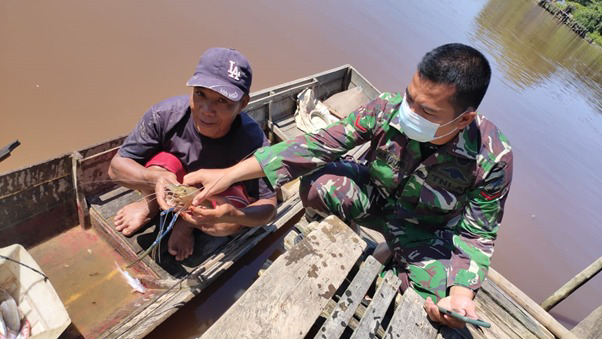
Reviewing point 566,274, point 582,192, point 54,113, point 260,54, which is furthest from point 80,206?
point 582,192

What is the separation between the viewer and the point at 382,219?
10.0 ft

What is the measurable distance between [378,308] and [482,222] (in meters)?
0.95

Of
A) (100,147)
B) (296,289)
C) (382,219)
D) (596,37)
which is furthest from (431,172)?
(596,37)

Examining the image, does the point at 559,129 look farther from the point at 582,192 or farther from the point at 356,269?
Result: the point at 356,269

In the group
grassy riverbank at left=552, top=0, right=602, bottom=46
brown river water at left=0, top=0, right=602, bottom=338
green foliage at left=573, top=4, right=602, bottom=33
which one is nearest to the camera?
brown river water at left=0, top=0, right=602, bottom=338

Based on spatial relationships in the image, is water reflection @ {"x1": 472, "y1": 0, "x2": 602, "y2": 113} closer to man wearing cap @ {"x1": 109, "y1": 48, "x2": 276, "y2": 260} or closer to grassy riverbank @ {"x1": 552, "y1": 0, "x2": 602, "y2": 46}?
grassy riverbank @ {"x1": 552, "y1": 0, "x2": 602, "y2": 46}

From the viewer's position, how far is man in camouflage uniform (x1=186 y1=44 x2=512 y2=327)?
2232mm

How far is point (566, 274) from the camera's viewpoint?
6.56m

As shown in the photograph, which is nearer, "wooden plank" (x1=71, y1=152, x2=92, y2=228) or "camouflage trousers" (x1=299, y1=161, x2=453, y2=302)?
"camouflage trousers" (x1=299, y1=161, x2=453, y2=302)

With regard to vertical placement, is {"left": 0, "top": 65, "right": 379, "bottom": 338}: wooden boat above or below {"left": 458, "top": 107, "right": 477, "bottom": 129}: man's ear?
below

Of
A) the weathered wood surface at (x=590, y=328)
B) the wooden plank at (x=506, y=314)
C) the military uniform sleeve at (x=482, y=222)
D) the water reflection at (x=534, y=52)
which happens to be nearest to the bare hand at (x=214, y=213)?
the military uniform sleeve at (x=482, y=222)

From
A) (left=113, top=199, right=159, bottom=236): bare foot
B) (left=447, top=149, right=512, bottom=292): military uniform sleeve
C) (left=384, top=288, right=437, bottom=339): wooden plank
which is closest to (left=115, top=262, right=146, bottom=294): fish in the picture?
(left=113, top=199, right=159, bottom=236): bare foot

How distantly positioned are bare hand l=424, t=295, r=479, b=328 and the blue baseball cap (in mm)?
1954

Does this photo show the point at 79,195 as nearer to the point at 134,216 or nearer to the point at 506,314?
the point at 134,216
